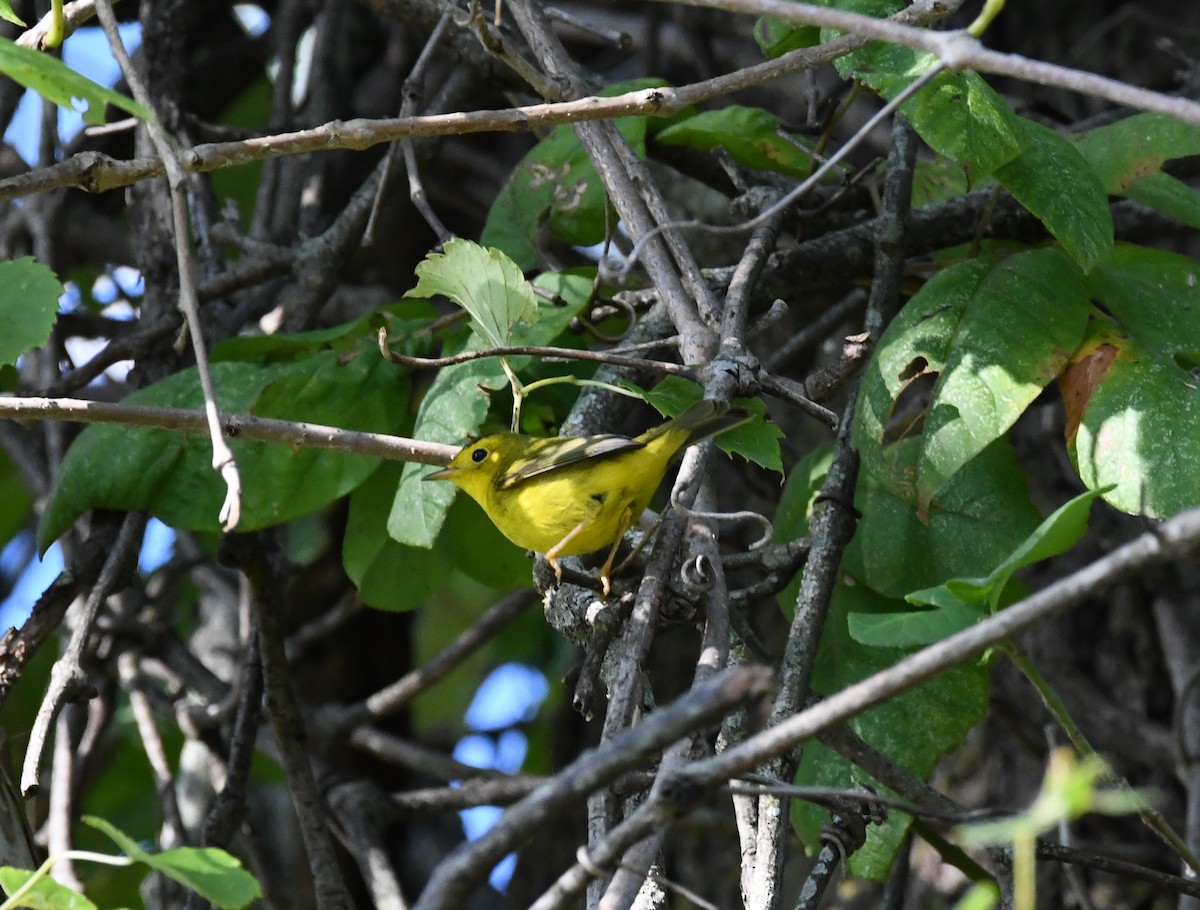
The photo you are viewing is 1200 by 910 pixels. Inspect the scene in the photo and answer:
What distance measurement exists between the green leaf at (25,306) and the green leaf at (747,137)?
1.49 m

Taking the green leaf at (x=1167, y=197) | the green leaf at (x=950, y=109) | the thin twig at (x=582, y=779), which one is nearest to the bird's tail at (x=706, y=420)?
Answer: the green leaf at (x=950, y=109)

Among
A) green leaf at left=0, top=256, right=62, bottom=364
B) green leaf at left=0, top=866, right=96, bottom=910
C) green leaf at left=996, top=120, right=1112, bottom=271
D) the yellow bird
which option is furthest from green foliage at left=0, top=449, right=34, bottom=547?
green leaf at left=996, top=120, right=1112, bottom=271

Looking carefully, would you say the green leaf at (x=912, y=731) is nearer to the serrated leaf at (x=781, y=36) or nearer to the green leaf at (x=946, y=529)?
the green leaf at (x=946, y=529)

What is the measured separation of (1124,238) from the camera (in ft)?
10.9

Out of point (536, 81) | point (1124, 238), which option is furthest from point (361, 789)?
point (1124, 238)

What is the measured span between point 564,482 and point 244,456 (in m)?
0.70

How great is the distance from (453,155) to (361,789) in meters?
2.27

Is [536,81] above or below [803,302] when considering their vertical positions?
above

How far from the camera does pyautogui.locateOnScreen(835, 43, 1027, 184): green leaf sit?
7.25 feet

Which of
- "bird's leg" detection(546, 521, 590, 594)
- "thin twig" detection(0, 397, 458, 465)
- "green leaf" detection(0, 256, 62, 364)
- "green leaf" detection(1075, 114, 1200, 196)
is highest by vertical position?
"green leaf" detection(0, 256, 62, 364)

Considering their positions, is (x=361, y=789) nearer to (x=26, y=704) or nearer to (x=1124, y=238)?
(x=26, y=704)

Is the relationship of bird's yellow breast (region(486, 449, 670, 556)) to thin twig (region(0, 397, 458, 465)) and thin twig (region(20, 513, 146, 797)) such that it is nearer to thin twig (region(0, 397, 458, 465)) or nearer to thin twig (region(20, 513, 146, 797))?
thin twig (region(0, 397, 458, 465))

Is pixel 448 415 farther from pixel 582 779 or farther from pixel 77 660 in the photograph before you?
pixel 582 779

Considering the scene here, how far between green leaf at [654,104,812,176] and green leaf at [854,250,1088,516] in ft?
2.18
